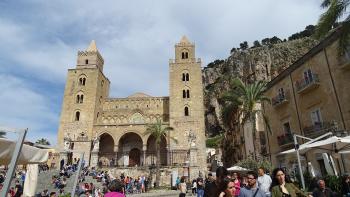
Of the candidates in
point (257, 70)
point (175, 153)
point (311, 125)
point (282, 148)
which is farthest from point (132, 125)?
point (257, 70)

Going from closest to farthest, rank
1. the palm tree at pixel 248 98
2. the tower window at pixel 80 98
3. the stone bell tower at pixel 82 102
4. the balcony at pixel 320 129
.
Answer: the balcony at pixel 320 129 → the palm tree at pixel 248 98 → the stone bell tower at pixel 82 102 → the tower window at pixel 80 98

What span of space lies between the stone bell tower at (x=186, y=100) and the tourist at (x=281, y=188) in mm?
29621

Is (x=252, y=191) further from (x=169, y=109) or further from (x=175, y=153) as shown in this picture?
(x=169, y=109)

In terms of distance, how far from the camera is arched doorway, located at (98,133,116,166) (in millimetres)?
37825

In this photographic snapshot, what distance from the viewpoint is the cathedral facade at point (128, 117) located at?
120 ft

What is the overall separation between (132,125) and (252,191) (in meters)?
34.6

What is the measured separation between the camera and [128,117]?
137 ft

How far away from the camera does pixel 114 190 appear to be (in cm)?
440

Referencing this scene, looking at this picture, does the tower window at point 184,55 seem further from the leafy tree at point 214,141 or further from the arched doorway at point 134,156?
the leafy tree at point 214,141

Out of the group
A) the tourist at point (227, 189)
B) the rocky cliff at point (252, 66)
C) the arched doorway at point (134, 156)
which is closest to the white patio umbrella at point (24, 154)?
the tourist at point (227, 189)

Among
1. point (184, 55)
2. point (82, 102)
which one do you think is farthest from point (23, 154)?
point (184, 55)

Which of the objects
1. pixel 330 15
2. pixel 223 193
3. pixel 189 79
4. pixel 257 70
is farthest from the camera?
pixel 257 70

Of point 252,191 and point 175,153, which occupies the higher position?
point 175,153

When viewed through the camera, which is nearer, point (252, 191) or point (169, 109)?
point (252, 191)
